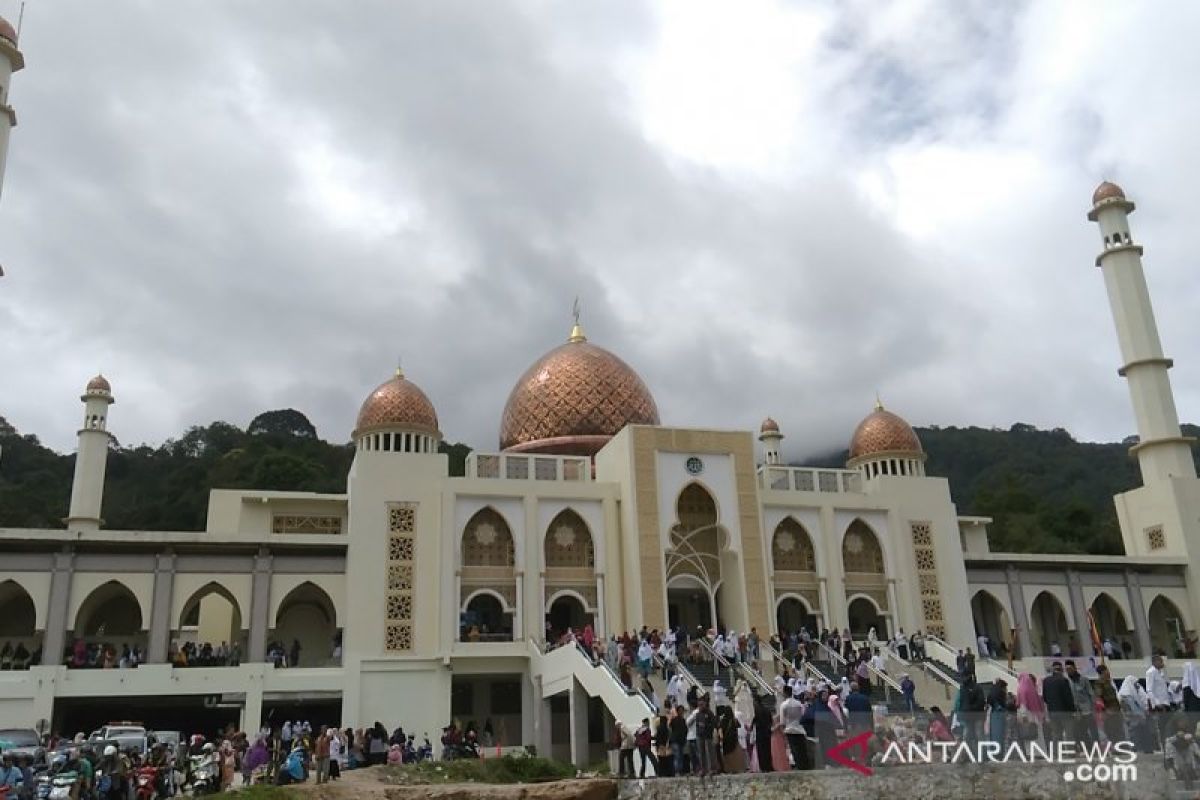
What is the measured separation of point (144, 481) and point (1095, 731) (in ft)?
204

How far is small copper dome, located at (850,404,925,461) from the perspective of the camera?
31.8 meters

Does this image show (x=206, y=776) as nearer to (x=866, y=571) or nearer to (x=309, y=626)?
(x=309, y=626)

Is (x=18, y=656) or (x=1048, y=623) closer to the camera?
(x=18, y=656)

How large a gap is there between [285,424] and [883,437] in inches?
2053

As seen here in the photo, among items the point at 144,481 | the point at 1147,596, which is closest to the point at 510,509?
the point at 1147,596

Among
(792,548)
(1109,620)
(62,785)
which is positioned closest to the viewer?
(62,785)

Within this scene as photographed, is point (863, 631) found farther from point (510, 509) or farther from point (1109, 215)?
point (1109, 215)

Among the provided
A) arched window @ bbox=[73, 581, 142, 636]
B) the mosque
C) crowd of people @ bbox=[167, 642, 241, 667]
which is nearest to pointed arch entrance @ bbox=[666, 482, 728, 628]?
the mosque

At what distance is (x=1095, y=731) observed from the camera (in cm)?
1137

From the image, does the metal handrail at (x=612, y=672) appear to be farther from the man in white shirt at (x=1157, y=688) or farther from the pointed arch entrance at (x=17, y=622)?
the pointed arch entrance at (x=17, y=622)

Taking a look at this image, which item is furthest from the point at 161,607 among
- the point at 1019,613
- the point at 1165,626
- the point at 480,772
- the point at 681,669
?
the point at 1165,626

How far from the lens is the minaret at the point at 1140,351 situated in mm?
33375

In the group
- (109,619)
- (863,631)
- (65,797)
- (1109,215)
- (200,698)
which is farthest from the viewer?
(1109,215)

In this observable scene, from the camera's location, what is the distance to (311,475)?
177ft
